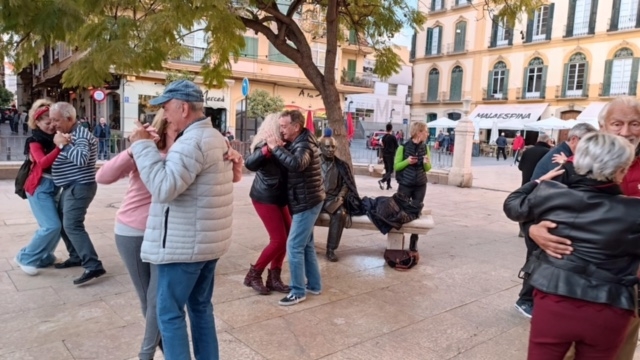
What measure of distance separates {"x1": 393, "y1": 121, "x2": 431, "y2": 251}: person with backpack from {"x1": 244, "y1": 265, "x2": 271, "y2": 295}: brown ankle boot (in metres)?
2.48

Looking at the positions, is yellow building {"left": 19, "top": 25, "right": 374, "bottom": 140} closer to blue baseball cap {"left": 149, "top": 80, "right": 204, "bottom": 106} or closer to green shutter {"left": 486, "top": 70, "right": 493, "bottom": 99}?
green shutter {"left": 486, "top": 70, "right": 493, "bottom": 99}

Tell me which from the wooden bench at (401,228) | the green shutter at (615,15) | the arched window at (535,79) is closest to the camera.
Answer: the wooden bench at (401,228)

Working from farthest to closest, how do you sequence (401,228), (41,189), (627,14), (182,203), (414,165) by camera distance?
(627,14)
(414,165)
(401,228)
(41,189)
(182,203)

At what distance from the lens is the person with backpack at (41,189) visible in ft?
14.4

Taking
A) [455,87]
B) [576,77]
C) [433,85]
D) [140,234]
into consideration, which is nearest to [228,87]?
[455,87]

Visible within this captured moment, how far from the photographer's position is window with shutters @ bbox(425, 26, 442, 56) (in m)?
39.6

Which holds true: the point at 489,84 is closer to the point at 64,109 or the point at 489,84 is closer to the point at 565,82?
the point at 565,82

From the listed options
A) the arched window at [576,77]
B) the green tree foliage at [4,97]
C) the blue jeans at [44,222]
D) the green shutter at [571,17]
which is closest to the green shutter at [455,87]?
the arched window at [576,77]

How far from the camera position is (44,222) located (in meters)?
4.53

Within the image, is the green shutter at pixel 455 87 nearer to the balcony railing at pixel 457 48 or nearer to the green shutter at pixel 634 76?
the balcony railing at pixel 457 48

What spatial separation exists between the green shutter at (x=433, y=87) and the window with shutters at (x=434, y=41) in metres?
1.95

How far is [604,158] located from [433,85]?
4029cm

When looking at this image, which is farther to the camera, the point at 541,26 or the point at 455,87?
the point at 455,87

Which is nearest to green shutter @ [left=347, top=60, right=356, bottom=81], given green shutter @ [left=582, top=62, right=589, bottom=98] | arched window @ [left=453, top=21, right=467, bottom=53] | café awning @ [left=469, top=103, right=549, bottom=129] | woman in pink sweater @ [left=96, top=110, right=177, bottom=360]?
arched window @ [left=453, top=21, right=467, bottom=53]
